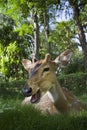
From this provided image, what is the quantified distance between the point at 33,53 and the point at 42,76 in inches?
859

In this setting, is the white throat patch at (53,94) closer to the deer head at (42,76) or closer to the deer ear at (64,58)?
the deer head at (42,76)

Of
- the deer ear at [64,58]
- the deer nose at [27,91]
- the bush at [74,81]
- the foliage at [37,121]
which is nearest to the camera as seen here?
the foliage at [37,121]

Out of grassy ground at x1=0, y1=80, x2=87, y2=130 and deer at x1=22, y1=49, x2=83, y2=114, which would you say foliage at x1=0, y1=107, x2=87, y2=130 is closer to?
grassy ground at x1=0, y1=80, x2=87, y2=130

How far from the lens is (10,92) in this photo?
18.8 meters

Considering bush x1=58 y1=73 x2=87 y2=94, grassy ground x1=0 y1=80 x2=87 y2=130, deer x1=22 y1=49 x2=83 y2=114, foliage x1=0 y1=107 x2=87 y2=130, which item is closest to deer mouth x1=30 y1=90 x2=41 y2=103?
deer x1=22 y1=49 x2=83 y2=114

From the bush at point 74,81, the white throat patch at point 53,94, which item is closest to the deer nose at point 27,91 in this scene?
the white throat patch at point 53,94

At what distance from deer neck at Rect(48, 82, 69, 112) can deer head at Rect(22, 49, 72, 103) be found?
89 mm

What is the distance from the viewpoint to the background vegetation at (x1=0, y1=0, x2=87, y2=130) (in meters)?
5.87

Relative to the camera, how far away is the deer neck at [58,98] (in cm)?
748

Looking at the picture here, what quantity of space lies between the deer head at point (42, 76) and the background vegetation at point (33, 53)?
0.40m

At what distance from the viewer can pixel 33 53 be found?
2925 cm

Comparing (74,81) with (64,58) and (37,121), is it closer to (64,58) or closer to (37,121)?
(64,58)

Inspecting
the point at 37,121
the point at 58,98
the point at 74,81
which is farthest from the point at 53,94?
the point at 74,81

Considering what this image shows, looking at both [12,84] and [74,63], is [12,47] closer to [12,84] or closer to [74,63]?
[74,63]
